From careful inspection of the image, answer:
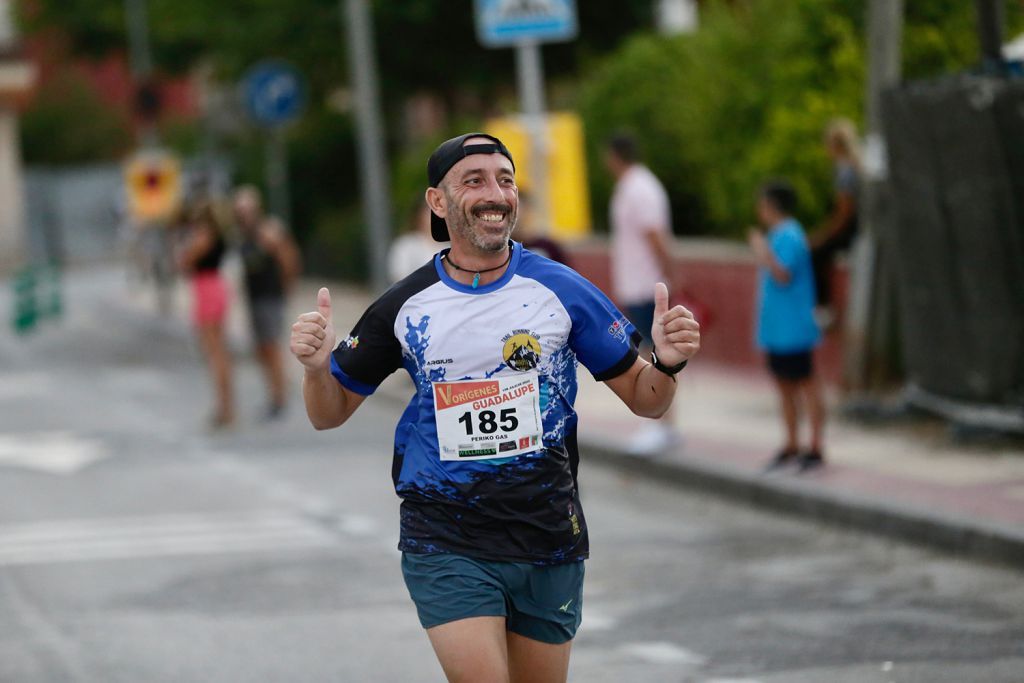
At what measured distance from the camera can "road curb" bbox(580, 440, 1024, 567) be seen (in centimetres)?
942

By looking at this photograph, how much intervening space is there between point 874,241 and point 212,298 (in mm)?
5634

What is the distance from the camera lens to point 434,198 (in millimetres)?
5367

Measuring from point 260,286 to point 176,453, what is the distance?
2.20 m

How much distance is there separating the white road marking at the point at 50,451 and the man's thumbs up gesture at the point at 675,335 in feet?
32.4

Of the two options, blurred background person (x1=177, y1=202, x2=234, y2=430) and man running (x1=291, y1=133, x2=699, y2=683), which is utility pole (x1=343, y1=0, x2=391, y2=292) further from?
man running (x1=291, y1=133, x2=699, y2=683)

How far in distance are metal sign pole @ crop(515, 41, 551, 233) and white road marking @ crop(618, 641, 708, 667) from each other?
26.6 ft

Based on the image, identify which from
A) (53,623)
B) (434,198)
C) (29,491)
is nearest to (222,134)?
(29,491)

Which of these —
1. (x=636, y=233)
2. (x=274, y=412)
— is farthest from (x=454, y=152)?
(x=274, y=412)

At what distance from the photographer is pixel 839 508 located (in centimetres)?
1072

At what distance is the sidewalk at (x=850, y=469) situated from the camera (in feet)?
32.4

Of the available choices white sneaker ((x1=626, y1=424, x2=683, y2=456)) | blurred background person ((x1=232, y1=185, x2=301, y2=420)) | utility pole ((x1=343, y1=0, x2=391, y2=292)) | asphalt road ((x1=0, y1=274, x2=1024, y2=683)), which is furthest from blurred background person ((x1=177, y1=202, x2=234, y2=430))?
utility pole ((x1=343, y1=0, x2=391, y2=292))

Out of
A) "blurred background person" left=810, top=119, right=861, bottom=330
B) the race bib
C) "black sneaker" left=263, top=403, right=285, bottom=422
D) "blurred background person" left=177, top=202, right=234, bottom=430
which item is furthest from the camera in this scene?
"black sneaker" left=263, top=403, right=285, bottom=422

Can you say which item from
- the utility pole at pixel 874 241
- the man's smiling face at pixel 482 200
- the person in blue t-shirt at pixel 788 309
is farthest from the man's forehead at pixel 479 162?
the utility pole at pixel 874 241

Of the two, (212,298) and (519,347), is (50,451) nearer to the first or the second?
(212,298)
